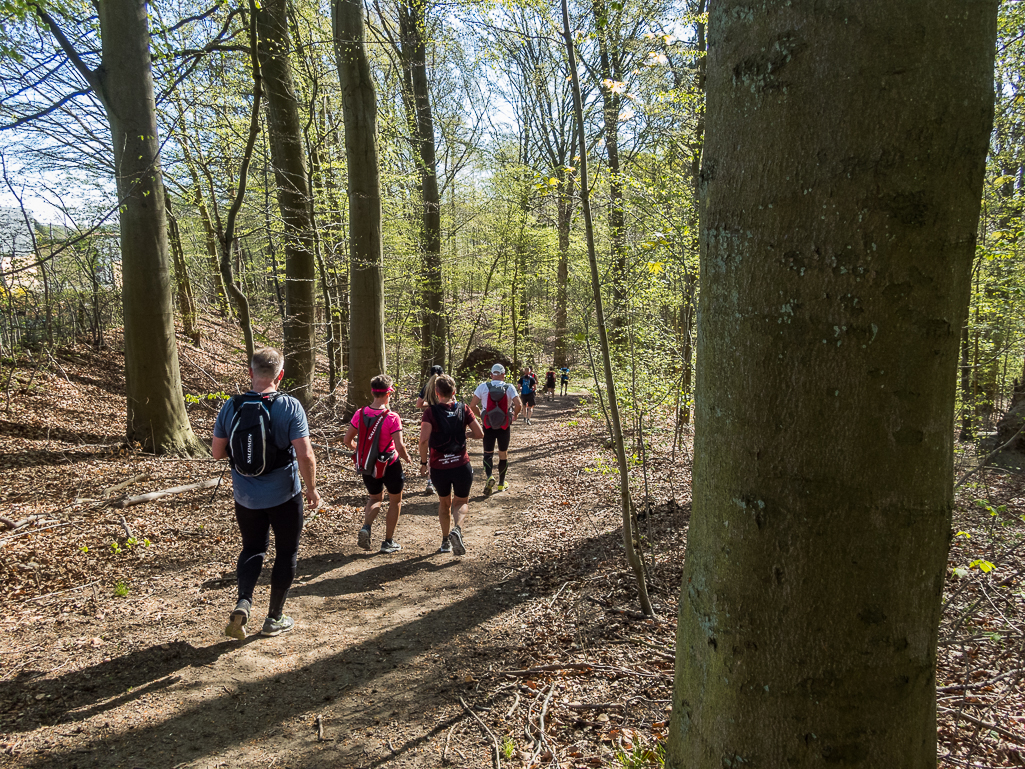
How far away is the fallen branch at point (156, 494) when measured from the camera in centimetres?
627

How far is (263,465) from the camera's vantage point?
381 centimetres

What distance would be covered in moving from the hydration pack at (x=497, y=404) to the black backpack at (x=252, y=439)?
14.1 feet

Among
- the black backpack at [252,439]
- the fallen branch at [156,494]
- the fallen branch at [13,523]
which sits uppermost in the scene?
the black backpack at [252,439]

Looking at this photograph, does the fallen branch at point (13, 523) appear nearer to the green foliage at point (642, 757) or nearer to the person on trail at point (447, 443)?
the person on trail at point (447, 443)

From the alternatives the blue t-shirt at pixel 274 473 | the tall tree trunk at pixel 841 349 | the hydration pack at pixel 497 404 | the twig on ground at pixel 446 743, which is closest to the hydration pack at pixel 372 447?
the blue t-shirt at pixel 274 473

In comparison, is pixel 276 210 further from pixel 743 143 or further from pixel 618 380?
pixel 743 143

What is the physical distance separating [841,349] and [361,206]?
10020mm

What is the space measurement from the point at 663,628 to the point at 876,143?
384 cm

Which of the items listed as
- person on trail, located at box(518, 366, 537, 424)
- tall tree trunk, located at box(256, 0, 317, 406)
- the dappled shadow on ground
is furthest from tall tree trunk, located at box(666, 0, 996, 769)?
person on trail, located at box(518, 366, 537, 424)

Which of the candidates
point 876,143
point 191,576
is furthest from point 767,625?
point 191,576

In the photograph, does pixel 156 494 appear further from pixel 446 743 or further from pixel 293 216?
pixel 293 216

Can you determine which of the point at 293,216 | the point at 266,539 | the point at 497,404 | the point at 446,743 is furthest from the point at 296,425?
the point at 293,216

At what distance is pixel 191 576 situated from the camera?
5.19 metres

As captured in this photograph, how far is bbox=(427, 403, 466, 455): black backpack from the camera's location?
5.81 metres
